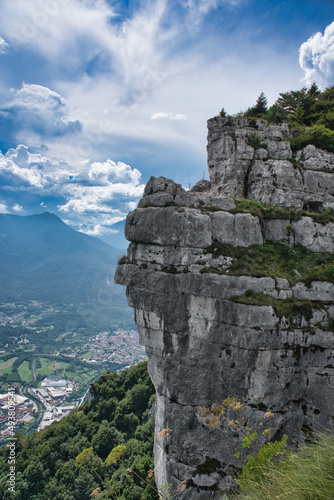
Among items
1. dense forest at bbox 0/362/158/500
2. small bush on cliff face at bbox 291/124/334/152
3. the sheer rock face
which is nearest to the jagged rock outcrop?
small bush on cliff face at bbox 291/124/334/152

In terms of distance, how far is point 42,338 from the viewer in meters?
131

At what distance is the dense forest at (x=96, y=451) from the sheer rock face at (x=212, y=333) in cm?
924

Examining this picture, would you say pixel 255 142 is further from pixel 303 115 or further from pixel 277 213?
pixel 303 115

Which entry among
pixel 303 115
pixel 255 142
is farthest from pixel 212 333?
pixel 303 115

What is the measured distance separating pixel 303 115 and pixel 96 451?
43.8 m

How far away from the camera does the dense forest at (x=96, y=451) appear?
979 inches

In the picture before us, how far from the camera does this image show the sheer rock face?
1455 cm

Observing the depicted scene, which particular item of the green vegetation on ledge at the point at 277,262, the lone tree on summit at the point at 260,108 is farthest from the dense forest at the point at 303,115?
the green vegetation on ledge at the point at 277,262

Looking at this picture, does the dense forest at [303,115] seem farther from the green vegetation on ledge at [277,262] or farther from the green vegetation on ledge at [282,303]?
the green vegetation on ledge at [282,303]

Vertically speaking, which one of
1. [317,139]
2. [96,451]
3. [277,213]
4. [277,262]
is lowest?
[96,451]

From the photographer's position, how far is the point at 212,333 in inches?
612

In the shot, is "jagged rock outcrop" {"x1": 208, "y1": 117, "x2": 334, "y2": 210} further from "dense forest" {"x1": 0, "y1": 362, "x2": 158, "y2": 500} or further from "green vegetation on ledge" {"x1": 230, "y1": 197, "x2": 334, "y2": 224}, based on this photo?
"dense forest" {"x1": 0, "y1": 362, "x2": 158, "y2": 500}

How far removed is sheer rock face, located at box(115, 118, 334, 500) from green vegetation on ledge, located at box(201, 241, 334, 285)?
0.38m

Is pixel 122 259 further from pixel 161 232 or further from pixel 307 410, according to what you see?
pixel 307 410
